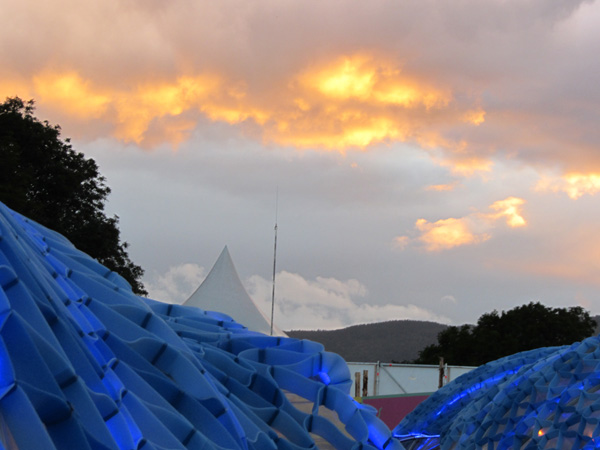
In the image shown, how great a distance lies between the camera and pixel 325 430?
959cm

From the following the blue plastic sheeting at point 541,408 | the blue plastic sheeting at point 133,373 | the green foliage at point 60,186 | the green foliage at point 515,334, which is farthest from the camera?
the green foliage at point 515,334

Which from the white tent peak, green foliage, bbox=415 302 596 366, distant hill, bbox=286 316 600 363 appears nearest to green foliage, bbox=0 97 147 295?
the white tent peak

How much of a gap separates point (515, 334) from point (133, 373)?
46203mm

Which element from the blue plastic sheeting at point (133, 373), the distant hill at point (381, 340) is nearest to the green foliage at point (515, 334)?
the distant hill at point (381, 340)

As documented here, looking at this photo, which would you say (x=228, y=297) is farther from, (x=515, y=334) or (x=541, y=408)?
(x=515, y=334)

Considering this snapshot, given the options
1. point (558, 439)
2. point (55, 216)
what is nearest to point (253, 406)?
point (558, 439)

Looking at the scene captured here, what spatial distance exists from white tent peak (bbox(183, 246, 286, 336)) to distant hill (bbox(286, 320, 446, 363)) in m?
48.0

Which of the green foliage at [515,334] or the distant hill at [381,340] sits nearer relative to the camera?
the green foliage at [515,334]

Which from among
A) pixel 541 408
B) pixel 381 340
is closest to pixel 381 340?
pixel 381 340

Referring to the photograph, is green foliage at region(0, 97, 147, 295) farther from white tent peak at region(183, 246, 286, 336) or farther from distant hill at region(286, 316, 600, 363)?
distant hill at region(286, 316, 600, 363)

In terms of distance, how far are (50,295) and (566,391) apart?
330 inches

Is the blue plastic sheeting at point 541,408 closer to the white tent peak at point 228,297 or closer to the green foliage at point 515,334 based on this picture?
the white tent peak at point 228,297

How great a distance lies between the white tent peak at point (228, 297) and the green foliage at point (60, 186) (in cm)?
579

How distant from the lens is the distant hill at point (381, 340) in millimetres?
74375
